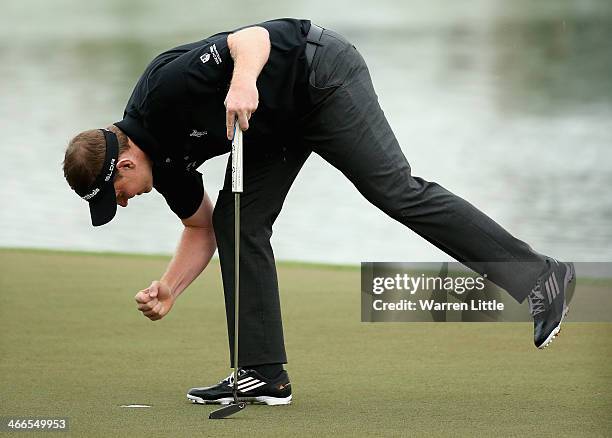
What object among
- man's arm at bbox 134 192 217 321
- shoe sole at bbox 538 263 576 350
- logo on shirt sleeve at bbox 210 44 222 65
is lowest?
shoe sole at bbox 538 263 576 350

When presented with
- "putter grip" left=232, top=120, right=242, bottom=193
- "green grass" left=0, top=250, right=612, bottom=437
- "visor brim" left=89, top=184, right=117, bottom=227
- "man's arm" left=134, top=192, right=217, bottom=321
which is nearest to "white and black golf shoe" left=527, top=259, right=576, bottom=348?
"green grass" left=0, top=250, right=612, bottom=437

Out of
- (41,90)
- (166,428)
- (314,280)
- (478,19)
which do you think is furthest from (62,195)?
(478,19)

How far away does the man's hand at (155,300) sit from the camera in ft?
11.3

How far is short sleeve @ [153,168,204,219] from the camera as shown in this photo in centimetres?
352

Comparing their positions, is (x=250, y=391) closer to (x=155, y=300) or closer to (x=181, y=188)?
(x=155, y=300)

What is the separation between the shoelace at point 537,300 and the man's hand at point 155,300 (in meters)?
0.90

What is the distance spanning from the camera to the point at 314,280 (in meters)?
5.78

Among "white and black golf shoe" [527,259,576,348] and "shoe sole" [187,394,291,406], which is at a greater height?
"white and black golf shoe" [527,259,576,348]

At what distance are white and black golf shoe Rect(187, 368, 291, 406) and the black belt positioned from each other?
0.80m

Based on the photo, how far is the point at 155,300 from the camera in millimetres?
3486

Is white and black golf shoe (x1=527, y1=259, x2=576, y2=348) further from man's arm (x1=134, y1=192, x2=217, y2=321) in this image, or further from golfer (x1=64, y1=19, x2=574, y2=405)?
man's arm (x1=134, y1=192, x2=217, y2=321)

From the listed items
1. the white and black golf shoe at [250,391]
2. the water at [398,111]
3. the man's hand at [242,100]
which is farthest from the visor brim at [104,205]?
the water at [398,111]

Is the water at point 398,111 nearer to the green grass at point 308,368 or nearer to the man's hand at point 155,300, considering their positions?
the green grass at point 308,368

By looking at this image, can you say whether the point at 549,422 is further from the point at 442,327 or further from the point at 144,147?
the point at 442,327
